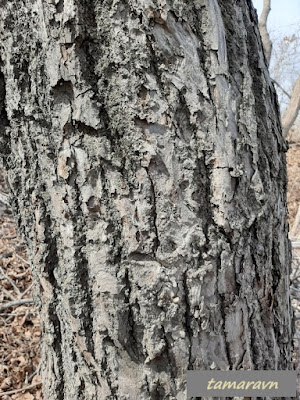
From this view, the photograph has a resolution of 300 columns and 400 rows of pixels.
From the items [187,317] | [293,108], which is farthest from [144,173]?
[293,108]

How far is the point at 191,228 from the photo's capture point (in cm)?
86

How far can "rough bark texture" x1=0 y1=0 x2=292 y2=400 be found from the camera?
81 centimetres

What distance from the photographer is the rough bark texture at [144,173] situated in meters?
0.81

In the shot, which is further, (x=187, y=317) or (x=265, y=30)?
(x=265, y=30)

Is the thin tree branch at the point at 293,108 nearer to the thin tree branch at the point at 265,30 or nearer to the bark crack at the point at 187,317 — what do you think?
the thin tree branch at the point at 265,30

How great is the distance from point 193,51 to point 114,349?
2.63ft

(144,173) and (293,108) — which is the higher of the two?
(293,108)

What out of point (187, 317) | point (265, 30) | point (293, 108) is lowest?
point (187, 317)

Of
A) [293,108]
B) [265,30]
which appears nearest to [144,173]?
[293,108]

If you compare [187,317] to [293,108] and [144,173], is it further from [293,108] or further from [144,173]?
[293,108]

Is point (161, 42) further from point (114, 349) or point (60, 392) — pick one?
point (60, 392)

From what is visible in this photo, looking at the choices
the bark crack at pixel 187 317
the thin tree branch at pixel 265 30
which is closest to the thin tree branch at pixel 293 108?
the thin tree branch at pixel 265 30

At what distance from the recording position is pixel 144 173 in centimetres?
83

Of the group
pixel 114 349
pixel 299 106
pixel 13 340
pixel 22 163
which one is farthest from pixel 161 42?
pixel 299 106
